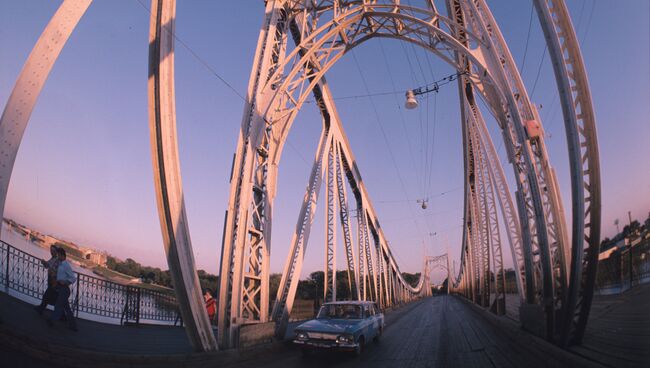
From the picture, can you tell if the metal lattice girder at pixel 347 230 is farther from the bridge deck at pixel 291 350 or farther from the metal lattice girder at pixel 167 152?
the metal lattice girder at pixel 167 152

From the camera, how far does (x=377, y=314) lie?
43.5 feet

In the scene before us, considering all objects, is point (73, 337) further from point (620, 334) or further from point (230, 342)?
point (620, 334)

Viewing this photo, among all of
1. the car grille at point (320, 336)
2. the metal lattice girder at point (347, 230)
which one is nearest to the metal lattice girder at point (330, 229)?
the metal lattice girder at point (347, 230)

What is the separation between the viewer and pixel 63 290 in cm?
745

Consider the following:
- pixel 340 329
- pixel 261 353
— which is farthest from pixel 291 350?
pixel 340 329

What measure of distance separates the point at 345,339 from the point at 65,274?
6.32m

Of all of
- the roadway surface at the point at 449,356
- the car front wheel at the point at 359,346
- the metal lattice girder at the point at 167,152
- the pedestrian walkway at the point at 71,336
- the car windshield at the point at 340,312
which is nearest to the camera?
the pedestrian walkway at the point at 71,336

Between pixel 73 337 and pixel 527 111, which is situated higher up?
pixel 527 111

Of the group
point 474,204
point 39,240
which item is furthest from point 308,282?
point 39,240

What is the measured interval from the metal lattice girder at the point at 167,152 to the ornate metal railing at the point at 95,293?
14.1ft

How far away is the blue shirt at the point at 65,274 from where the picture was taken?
7607mm

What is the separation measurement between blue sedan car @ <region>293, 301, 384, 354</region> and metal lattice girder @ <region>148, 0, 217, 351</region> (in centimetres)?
297

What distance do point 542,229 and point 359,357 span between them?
597cm

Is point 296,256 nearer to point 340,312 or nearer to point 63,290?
point 340,312
